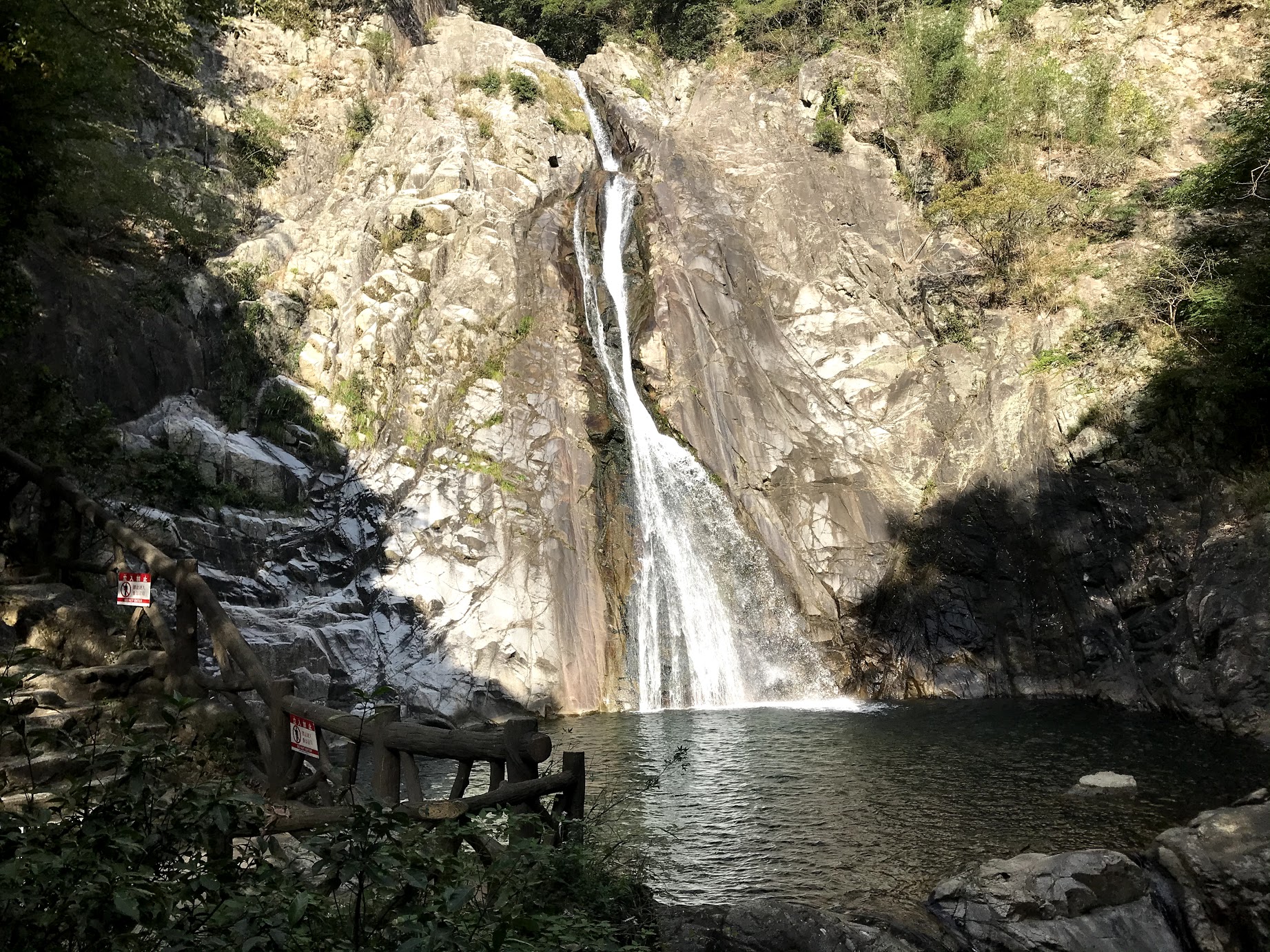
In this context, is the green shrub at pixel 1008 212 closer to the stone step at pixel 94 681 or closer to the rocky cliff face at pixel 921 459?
the rocky cliff face at pixel 921 459

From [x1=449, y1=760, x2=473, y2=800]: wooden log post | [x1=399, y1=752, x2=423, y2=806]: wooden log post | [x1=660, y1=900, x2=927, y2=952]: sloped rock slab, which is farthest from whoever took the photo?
[x1=660, y1=900, x2=927, y2=952]: sloped rock slab

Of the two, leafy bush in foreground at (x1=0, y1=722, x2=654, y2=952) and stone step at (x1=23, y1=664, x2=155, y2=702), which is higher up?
stone step at (x1=23, y1=664, x2=155, y2=702)

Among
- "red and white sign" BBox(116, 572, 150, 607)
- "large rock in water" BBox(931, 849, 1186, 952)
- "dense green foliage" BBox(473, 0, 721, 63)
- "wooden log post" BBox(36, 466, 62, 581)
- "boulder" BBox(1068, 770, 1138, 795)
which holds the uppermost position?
"dense green foliage" BBox(473, 0, 721, 63)

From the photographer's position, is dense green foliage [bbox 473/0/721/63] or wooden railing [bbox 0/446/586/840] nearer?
wooden railing [bbox 0/446/586/840]

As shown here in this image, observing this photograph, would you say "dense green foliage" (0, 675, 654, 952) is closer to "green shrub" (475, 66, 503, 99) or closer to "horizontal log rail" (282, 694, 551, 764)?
"horizontal log rail" (282, 694, 551, 764)

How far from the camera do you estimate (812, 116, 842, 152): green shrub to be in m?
27.7

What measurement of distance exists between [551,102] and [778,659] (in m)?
22.6

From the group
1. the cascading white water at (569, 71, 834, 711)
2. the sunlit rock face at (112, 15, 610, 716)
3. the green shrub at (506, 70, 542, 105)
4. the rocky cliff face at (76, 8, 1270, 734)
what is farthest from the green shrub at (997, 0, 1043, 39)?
the cascading white water at (569, 71, 834, 711)

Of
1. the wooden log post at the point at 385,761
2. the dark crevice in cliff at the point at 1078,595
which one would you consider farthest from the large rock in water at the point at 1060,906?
the dark crevice in cliff at the point at 1078,595

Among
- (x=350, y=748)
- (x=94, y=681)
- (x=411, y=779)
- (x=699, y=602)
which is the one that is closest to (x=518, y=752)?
(x=411, y=779)

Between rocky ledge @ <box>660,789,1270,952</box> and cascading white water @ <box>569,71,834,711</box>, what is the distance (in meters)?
10.6

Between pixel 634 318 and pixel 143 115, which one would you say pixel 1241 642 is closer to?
pixel 634 318

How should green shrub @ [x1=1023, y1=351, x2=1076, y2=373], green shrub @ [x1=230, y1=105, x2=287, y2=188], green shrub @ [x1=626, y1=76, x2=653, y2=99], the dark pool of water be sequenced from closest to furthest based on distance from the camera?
the dark pool of water
green shrub @ [x1=1023, y1=351, x2=1076, y2=373]
green shrub @ [x1=230, y1=105, x2=287, y2=188]
green shrub @ [x1=626, y1=76, x2=653, y2=99]

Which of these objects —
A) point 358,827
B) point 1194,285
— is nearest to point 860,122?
point 1194,285
